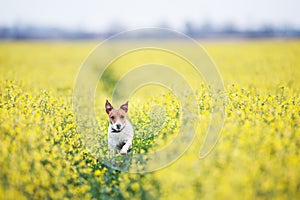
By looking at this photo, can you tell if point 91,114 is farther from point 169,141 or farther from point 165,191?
point 165,191

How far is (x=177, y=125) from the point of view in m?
8.30

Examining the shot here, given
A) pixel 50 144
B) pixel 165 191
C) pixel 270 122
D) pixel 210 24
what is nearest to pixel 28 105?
pixel 50 144

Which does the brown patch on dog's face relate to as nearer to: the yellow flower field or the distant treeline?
the yellow flower field

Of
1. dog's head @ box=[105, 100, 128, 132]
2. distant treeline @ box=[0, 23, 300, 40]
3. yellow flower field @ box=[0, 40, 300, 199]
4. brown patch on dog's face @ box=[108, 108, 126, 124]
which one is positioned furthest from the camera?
distant treeline @ box=[0, 23, 300, 40]

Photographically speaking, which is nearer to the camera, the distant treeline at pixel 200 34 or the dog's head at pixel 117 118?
the dog's head at pixel 117 118

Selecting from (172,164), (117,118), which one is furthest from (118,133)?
(172,164)

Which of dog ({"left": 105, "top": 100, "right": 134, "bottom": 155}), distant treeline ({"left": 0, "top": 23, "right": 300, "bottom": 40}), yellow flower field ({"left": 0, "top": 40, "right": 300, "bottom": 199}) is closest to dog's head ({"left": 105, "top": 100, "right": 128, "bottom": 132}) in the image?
dog ({"left": 105, "top": 100, "right": 134, "bottom": 155})

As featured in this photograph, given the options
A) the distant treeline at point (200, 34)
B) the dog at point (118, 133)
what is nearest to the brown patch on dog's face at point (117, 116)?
the dog at point (118, 133)

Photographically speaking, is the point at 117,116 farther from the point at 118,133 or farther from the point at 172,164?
the point at 172,164

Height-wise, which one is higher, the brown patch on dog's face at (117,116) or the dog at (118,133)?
the brown patch on dog's face at (117,116)

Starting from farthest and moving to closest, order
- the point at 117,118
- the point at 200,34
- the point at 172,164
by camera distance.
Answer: the point at 200,34
the point at 117,118
the point at 172,164

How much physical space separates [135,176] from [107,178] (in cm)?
77

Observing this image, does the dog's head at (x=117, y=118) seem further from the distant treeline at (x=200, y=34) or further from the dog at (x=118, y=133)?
the distant treeline at (x=200, y=34)

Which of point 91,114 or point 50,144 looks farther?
point 91,114
